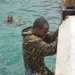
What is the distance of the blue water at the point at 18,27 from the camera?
8344 mm

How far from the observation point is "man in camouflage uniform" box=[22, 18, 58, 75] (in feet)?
11.6

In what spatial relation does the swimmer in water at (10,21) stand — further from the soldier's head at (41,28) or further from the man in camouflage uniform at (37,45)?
the soldier's head at (41,28)

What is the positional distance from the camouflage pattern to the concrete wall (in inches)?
40.8


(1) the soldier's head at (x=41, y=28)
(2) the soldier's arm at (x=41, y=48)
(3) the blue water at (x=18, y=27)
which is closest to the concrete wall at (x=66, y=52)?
(2) the soldier's arm at (x=41, y=48)

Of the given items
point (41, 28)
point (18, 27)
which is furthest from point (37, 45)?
point (18, 27)

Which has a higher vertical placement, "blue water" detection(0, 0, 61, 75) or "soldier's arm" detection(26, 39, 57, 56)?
"soldier's arm" detection(26, 39, 57, 56)

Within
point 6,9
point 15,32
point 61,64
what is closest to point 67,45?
point 61,64

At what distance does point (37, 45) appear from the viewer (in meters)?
3.59

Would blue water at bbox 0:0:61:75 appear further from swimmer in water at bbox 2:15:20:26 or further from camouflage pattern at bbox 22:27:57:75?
camouflage pattern at bbox 22:27:57:75

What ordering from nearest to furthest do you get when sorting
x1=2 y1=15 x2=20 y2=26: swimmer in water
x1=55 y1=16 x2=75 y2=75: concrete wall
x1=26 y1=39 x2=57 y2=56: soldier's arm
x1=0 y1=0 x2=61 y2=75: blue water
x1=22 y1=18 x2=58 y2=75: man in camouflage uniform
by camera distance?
1. x1=55 y1=16 x2=75 y2=75: concrete wall
2. x1=26 y1=39 x2=57 y2=56: soldier's arm
3. x1=22 y1=18 x2=58 y2=75: man in camouflage uniform
4. x1=0 y1=0 x2=61 y2=75: blue water
5. x1=2 y1=15 x2=20 y2=26: swimmer in water

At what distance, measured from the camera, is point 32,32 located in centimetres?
373

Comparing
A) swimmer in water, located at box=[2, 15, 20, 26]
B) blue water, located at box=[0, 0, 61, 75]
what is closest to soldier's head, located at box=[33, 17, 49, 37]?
blue water, located at box=[0, 0, 61, 75]

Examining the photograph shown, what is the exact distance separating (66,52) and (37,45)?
164 cm

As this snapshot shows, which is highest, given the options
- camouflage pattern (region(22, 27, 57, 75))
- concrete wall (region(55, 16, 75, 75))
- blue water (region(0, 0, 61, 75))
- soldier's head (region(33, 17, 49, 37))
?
concrete wall (region(55, 16, 75, 75))
